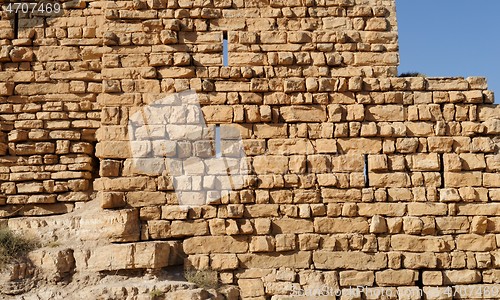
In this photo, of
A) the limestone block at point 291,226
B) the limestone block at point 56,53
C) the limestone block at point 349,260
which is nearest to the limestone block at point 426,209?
the limestone block at point 349,260

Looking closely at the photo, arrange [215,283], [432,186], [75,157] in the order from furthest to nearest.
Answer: [75,157] < [432,186] < [215,283]

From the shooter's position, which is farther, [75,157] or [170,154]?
[75,157]

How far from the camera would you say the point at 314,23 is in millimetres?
7273

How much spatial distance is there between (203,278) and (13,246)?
2375mm

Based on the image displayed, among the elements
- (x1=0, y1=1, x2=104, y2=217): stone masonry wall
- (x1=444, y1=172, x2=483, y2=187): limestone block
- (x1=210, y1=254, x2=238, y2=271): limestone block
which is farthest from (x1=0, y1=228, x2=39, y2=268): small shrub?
(x1=444, y1=172, x2=483, y2=187): limestone block

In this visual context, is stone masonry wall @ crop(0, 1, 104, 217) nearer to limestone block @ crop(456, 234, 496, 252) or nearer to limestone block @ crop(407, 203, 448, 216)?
limestone block @ crop(407, 203, 448, 216)

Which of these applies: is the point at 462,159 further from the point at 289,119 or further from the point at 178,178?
the point at 178,178

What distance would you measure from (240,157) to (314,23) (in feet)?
7.06

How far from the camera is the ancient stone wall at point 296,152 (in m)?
6.67

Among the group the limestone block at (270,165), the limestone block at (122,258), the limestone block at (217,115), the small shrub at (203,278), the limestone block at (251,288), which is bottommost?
the limestone block at (251,288)

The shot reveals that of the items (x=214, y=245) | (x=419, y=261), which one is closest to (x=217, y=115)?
(x=214, y=245)

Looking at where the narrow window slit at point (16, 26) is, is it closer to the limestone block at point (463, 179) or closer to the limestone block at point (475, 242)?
the limestone block at point (463, 179)

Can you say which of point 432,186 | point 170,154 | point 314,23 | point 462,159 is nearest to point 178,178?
point 170,154

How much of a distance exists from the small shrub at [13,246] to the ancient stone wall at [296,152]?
77cm
